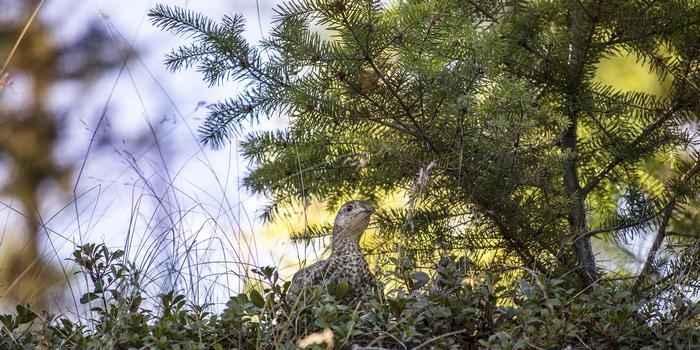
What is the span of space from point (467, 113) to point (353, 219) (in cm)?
89

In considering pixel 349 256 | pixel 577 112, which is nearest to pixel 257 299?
pixel 349 256

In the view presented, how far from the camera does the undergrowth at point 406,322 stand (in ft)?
10.2

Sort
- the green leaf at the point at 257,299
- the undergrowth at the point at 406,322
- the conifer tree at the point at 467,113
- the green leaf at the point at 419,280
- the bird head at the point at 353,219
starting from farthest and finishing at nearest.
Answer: the bird head at the point at 353,219 → the conifer tree at the point at 467,113 → the green leaf at the point at 419,280 → the green leaf at the point at 257,299 → the undergrowth at the point at 406,322

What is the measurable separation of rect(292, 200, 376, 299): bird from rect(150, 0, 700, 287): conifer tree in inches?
6.9

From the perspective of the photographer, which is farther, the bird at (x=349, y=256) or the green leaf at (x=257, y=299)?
the bird at (x=349, y=256)

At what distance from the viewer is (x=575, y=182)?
4738 mm

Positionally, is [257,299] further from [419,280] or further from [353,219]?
[353,219]

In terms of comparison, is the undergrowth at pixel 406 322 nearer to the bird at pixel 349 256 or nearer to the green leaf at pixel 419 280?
the green leaf at pixel 419 280

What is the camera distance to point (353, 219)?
447 cm

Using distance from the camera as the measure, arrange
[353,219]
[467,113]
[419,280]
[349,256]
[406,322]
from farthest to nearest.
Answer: [353,219] → [349,256] → [467,113] → [419,280] → [406,322]

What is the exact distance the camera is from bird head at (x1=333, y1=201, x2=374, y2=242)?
445 cm

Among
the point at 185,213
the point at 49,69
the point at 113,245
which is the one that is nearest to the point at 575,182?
the point at 185,213

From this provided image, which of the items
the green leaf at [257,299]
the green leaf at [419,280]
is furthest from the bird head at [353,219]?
the green leaf at [257,299]

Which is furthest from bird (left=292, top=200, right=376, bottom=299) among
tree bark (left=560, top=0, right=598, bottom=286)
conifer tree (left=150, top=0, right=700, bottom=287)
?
tree bark (left=560, top=0, right=598, bottom=286)
